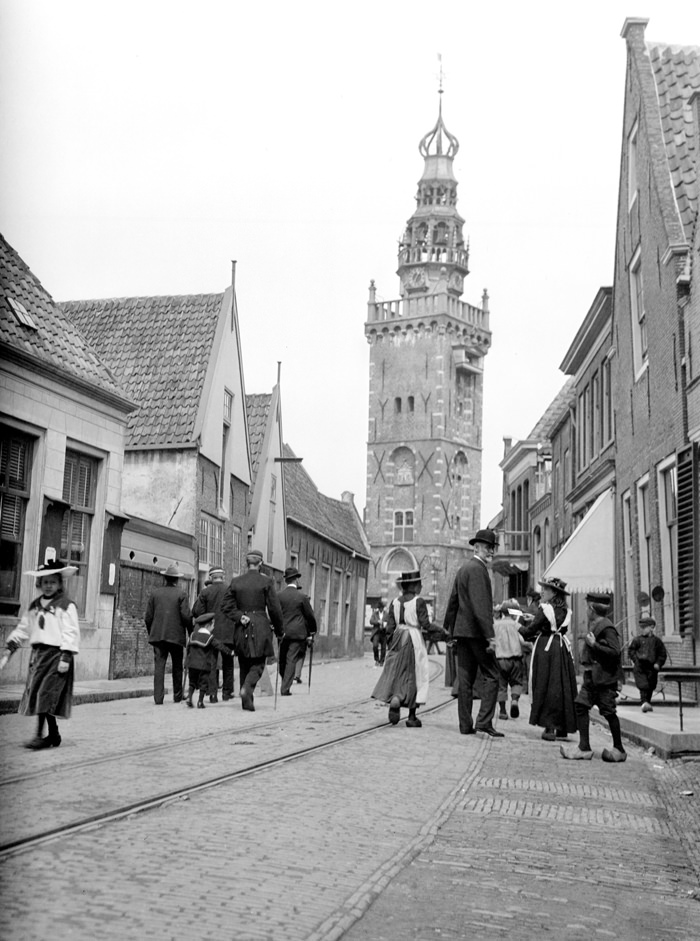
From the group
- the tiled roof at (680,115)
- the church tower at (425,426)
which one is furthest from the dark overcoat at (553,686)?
the church tower at (425,426)

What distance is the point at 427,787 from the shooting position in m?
8.09

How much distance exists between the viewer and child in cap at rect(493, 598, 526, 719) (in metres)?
14.5

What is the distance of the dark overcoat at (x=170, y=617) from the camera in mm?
14750

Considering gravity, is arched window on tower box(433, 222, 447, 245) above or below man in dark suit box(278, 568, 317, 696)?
above

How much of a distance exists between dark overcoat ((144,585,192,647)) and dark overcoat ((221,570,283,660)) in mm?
828

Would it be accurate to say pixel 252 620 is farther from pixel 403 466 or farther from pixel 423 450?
pixel 403 466

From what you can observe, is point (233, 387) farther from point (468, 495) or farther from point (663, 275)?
point (468, 495)

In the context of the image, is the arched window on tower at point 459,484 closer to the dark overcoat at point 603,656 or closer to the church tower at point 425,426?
the church tower at point 425,426

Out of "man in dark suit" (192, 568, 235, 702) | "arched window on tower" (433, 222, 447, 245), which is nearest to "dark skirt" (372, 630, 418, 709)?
"man in dark suit" (192, 568, 235, 702)

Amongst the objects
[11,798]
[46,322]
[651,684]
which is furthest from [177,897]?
[46,322]

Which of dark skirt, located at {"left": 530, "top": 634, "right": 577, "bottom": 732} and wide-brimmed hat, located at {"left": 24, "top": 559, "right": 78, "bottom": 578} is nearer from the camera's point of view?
wide-brimmed hat, located at {"left": 24, "top": 559, "right": 78, "bottom": 578}

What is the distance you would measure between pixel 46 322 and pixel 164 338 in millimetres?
9742

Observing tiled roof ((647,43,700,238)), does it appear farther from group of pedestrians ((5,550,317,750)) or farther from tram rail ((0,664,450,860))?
tram rail ((0,664,450,860))

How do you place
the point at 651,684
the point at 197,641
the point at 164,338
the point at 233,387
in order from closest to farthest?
the point at 197,641, the point at 651,684, the point at 164,338, the point at 233,387
